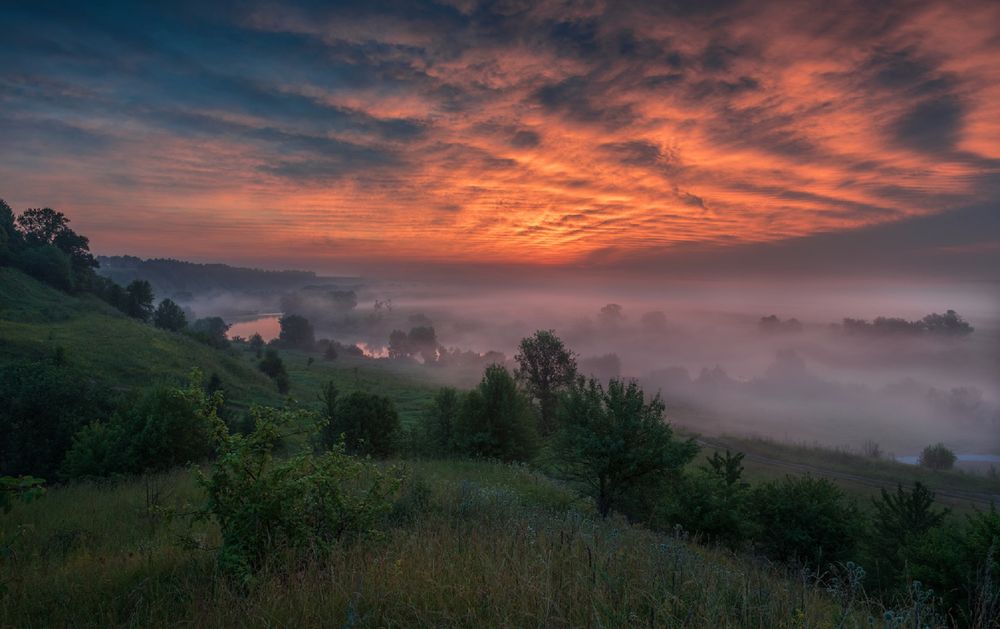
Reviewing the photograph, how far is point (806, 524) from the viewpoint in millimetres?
18766

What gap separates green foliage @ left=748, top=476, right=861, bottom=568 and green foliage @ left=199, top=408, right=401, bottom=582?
57.0 ft

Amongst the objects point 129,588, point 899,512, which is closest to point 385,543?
point 129,588

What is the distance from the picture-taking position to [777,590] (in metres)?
4.90

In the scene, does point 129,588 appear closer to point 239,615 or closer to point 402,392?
point 239,615

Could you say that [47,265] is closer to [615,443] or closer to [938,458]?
[615,443]

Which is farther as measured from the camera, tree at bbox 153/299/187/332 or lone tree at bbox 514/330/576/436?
tree at bbox 153/299/187/332

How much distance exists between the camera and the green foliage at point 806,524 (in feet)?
60.6

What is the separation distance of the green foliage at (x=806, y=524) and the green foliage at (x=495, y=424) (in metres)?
14.3

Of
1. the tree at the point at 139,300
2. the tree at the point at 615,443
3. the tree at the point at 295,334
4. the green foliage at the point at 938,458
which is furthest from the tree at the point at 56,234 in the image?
the green foliage at the point at 938,458

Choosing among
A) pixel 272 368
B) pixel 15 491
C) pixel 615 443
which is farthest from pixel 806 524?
pixel 272 368

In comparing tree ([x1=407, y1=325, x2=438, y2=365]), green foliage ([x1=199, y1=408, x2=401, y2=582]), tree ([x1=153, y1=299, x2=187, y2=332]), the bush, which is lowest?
tree ([x1=407, y1=325, x2=438, y2=365])

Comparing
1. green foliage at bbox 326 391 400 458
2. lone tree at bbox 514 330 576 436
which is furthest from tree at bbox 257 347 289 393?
green foliage at bbox 326 391 400 458

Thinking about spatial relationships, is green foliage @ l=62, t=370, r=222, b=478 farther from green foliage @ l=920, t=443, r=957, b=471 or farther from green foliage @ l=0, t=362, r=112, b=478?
green foliage @ l=920, t=443, r=957, b=471

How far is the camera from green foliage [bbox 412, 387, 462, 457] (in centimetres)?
3095
